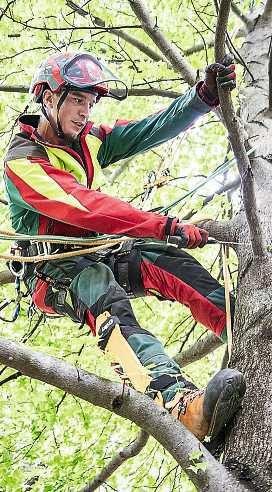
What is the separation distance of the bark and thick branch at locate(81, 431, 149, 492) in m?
0.98

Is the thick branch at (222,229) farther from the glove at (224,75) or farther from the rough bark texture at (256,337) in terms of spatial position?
the glove at (224,75)

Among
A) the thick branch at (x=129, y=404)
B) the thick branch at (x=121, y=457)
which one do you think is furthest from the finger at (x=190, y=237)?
the thick branch at (x=121, y=457)

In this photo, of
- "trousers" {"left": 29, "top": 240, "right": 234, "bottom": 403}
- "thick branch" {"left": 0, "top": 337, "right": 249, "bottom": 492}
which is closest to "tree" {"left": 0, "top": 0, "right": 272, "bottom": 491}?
"thick branch" {"left": 0, "top": 337, "right": 249, "bottom": 492}

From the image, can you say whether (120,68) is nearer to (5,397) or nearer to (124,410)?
(5,397)

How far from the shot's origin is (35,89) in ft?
10.2

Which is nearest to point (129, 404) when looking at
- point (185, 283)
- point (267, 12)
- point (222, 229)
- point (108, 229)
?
point (108, 229)

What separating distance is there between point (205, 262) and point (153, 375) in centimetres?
342

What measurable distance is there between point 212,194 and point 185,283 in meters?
1.00

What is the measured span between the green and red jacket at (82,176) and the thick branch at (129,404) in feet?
2.06

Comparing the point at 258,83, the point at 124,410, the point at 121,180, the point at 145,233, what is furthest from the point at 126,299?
the point at 121,180

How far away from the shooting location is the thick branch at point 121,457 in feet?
10.6

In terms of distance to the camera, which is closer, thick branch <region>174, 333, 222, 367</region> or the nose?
the nose

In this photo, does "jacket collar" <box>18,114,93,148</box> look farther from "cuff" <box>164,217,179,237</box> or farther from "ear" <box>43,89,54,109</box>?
"cuff" <box>164,217,179,237</box>

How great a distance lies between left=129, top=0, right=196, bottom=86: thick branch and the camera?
351 centimetres
